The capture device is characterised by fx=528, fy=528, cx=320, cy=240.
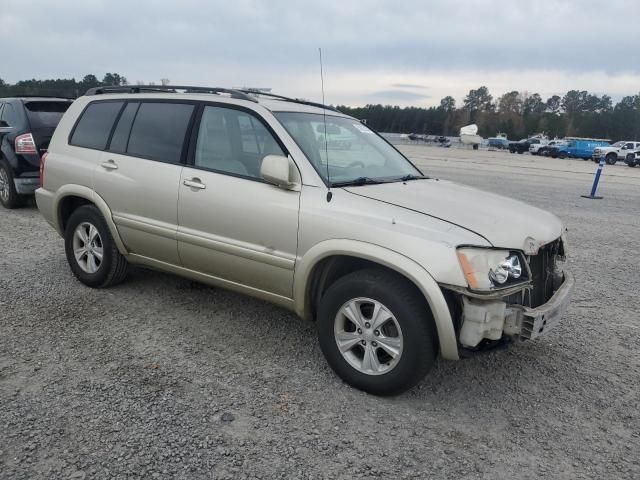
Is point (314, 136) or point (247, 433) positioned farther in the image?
point (314, 136)

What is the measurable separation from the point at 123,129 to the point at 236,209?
162 cm

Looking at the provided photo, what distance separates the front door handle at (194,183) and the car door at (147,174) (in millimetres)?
110

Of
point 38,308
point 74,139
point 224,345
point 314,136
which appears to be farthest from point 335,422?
point 74,139

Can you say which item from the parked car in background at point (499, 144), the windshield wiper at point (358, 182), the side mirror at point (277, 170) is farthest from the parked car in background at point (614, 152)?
the side mirror at point (277, 170)

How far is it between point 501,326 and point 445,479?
89 centimetres

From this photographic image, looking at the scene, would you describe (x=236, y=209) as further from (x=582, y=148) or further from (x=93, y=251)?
(x=582, y=148)

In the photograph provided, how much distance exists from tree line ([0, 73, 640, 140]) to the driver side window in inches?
4101

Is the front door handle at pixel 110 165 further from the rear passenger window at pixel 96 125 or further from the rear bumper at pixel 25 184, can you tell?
the rear bumper at pixel 25 184

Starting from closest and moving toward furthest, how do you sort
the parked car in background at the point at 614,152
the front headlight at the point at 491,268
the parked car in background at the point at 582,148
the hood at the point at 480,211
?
1. the front headlight at the point at 491,268
2. the hood at the point at 480,211
3. the parked car in background at the point at 614,152
4. the parked car in background at the point at 582,148

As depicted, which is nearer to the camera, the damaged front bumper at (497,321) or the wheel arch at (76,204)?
the damaged front bumper at (497,321)

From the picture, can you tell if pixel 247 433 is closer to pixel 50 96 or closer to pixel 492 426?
pixel 492 426

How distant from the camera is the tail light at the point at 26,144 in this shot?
8.02 meters

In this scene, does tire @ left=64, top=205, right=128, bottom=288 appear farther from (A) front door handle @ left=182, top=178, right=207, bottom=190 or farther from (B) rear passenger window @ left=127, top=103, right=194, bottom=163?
(A) front door handle @ left=182, top=178, right=207, bottom=190

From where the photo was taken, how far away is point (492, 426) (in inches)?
120
